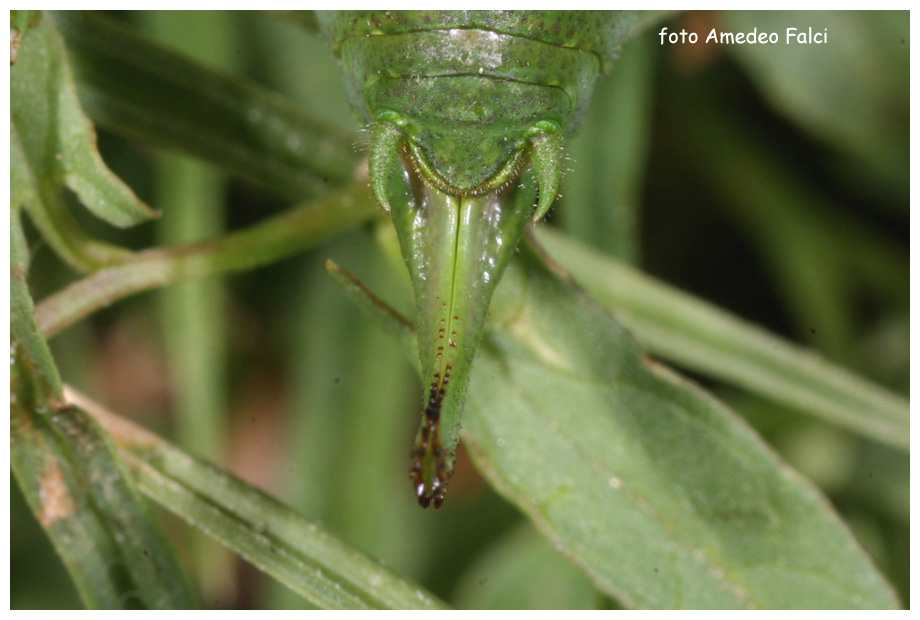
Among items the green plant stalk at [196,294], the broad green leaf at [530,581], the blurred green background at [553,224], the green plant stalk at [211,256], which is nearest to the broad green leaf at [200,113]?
the green plant stalk at [211,256]

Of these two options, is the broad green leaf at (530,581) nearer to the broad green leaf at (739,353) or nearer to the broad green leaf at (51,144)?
the broad green leaf at (739,353)

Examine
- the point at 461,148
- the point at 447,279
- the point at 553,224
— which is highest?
the point at 461,148

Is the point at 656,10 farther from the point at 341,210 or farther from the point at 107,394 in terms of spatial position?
the point at 107,394

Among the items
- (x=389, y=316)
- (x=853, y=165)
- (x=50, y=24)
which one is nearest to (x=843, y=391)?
(x=853, y=165)

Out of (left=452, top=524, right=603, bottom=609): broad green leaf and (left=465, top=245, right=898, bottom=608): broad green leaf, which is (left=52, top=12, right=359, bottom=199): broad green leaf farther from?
(left=452, top=524, right=603, bottom=609): broad green leaf

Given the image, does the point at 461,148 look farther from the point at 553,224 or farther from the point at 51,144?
the point at 553,224

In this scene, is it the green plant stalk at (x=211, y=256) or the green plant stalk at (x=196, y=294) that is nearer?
the green plant stalk at (x=211, y=256)

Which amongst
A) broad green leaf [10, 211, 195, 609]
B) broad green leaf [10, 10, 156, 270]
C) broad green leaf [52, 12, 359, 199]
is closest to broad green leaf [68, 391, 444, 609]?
broad green leaf [10, 211, 195, 609]

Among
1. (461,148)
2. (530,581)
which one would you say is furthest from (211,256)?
(530,581)
